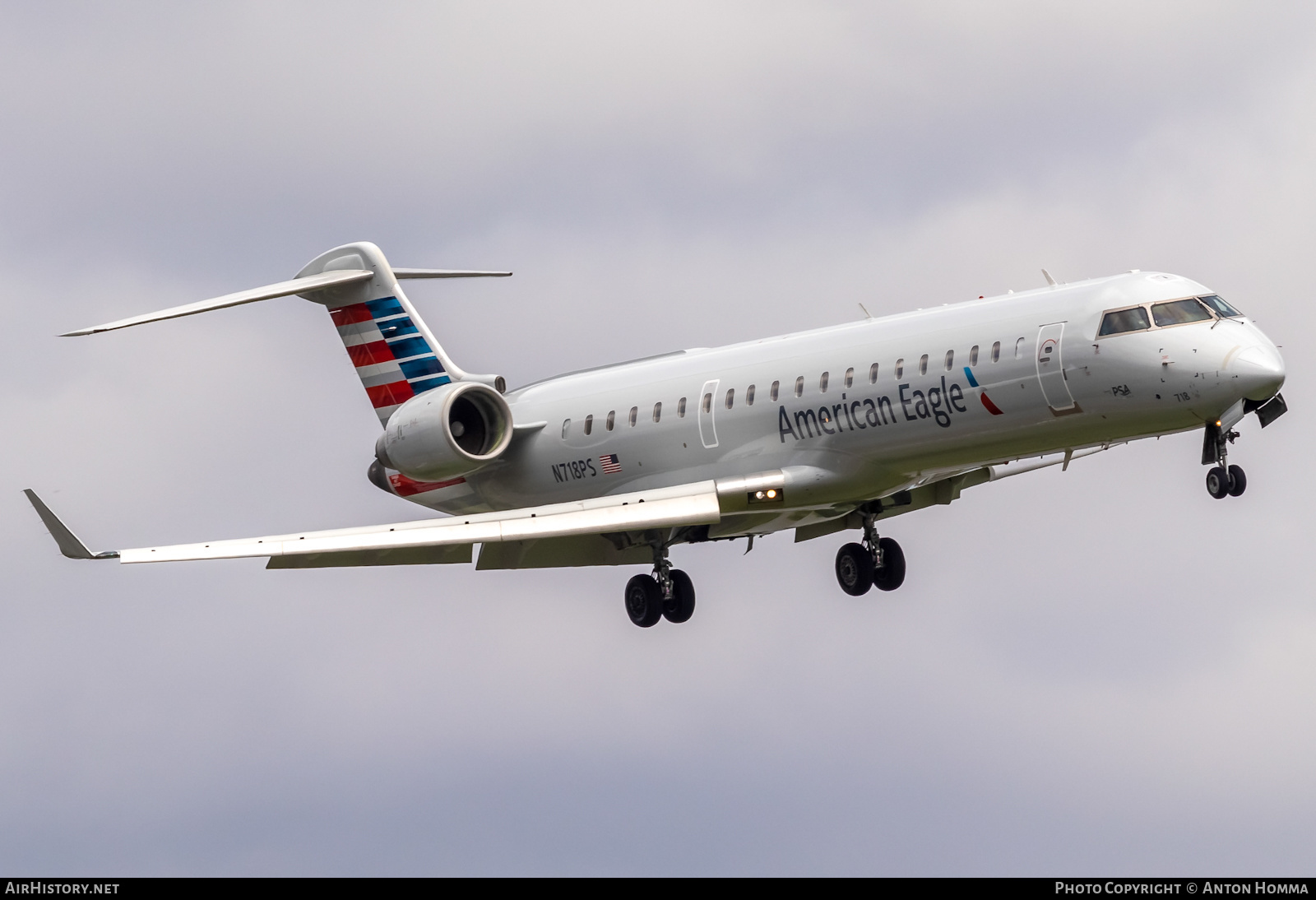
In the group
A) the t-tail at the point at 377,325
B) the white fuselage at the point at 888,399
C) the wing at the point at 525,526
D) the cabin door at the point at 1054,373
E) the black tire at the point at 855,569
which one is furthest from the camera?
the t-tail at the point at 377,325

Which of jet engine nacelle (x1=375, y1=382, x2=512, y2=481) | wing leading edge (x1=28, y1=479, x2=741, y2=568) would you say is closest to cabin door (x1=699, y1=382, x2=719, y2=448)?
wing leading edge (x1=28, y1=479, x2=741, y2=568)

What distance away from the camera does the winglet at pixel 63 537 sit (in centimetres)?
2844

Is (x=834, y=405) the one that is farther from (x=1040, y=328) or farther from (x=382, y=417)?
(x=382, y=417)

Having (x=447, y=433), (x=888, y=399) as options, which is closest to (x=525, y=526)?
(x=447, y=433)

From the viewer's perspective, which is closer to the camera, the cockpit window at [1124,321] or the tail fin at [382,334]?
the cockpit window at [1124,321]

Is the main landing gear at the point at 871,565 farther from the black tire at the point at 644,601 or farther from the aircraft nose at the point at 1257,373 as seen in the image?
the aircraft nose at the point at 1257,373

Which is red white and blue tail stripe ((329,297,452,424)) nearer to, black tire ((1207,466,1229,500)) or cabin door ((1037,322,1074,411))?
cabin door ((1037,322,1074,411))

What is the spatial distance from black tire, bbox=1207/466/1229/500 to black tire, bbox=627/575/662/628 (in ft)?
31.9

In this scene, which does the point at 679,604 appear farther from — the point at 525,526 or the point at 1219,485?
the point at 1219,485

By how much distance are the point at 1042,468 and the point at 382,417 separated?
1134 centimetres

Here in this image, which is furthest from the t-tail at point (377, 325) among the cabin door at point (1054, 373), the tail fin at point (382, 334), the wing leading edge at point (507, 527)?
the cabin door at point (1054, 373)

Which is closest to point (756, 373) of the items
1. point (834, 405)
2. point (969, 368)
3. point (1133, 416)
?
point (834, 405)

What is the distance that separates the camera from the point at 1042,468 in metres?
33.0

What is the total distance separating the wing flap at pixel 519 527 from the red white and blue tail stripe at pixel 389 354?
4780mm
